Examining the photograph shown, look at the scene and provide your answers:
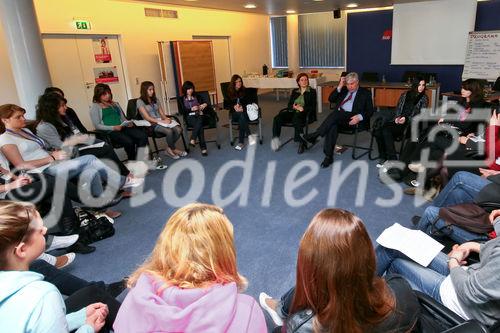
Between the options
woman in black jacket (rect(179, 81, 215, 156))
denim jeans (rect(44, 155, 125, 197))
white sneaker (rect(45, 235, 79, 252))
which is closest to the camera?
white sneaker (rect(45, 235, 79, 252))

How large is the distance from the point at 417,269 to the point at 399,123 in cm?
311

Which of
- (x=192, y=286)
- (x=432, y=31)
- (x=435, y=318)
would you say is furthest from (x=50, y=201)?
(x=432, y=31)

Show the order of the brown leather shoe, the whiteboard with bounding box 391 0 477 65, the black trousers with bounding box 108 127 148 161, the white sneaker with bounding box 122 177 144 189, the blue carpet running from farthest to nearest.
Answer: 1. the whiteboard with bounding box 391 0 477 65
2. the black trousers with bounding box 108 127 148 161
3. the white sneaker with bounding box 122 177 144 189
4. the brown leather shoe
5. the blue carpet

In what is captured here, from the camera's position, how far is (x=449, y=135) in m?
3.80

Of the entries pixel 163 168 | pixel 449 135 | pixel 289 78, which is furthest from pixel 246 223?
pixel 289 78

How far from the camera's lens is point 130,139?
15.0 feet

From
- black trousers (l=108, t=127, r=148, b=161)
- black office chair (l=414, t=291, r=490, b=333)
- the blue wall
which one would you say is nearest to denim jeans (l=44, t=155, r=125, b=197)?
black trousers (l=108, t=127, r=148, b=161)

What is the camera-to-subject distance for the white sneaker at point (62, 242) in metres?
2.64

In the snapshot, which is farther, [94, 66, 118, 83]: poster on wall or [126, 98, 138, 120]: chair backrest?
[94, 66, 118, 83]: poster on wall

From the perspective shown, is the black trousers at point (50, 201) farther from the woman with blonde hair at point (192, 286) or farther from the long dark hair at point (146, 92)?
the long dark hair at point (146, 92)

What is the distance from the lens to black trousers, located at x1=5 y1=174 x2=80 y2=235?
273 cm

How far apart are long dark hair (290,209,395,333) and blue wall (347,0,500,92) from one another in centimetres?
881

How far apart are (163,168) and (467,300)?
12.6 feet

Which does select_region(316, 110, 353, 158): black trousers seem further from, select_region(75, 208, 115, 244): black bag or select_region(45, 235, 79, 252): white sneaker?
select_region(45, 235, 79, 252): white sneaker
